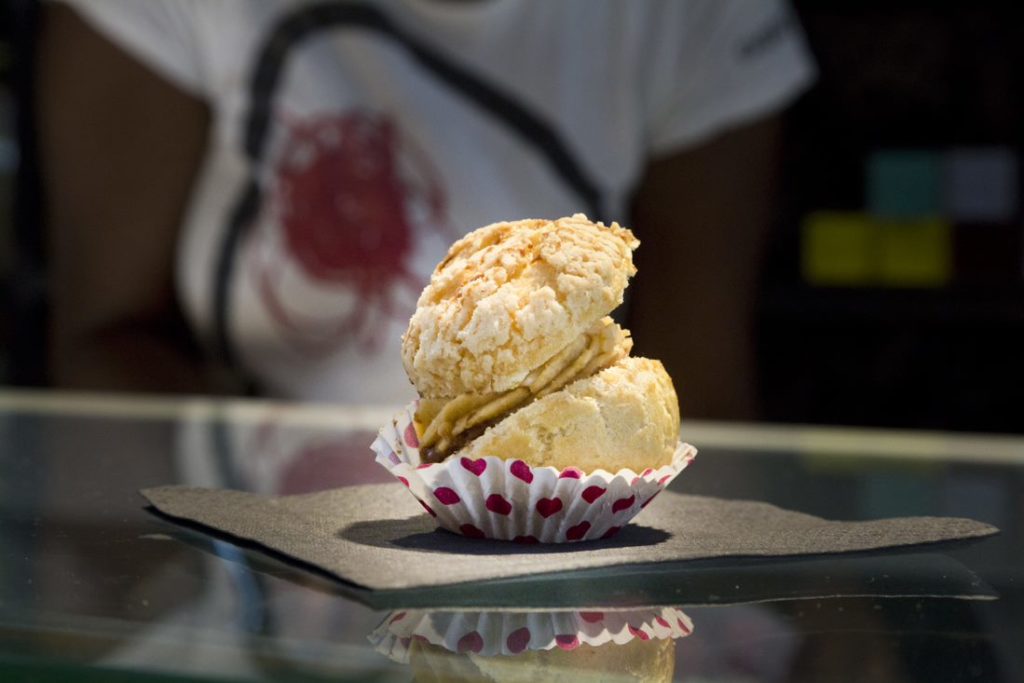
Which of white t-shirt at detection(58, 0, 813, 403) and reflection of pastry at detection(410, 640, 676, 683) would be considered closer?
reflection of pastry at detection(410, 640, 676, 683)

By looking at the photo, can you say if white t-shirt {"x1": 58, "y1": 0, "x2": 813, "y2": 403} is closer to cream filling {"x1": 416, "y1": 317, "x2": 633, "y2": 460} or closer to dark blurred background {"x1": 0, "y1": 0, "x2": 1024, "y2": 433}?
dark blurred background {"x1": 0, "y1": 0, "x2": 1024, "y2": 433}

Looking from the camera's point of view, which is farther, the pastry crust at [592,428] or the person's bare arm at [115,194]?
the person's bare arm at [115,194]

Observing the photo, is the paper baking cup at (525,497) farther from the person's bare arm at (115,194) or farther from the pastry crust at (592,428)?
the person's bare arm at (115,194)

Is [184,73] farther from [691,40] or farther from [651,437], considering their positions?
[651,437]

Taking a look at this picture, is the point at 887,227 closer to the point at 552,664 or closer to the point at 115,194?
the point at 115,194

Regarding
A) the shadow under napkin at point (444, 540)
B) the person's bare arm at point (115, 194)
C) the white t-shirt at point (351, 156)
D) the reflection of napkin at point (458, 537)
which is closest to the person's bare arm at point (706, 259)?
the white t-shirt at point (351, 156)

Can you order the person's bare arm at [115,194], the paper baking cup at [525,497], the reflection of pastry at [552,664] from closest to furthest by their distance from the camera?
1. the reflection of pastry at [552,664]
2. the paper baking cup at [525,497]
3. the person's bare arm at [115,194]

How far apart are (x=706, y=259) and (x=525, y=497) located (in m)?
1.66

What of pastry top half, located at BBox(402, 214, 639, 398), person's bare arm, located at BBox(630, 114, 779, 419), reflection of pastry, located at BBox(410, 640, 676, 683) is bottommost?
person's bare arm, located at BBox(630, 114, 779, 419)

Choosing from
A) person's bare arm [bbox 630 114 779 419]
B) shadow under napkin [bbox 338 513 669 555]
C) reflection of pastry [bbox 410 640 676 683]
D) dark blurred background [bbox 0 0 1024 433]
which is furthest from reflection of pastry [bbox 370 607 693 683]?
dark blurred background [bbox 0 0 1024 433]

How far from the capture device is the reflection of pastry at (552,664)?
1.42ft

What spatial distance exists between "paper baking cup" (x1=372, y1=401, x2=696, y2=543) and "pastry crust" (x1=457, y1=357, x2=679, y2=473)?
1 centimetres

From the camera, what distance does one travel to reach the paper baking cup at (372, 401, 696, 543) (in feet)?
2.39

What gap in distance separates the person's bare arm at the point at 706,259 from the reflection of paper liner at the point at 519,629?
5.92 feet
